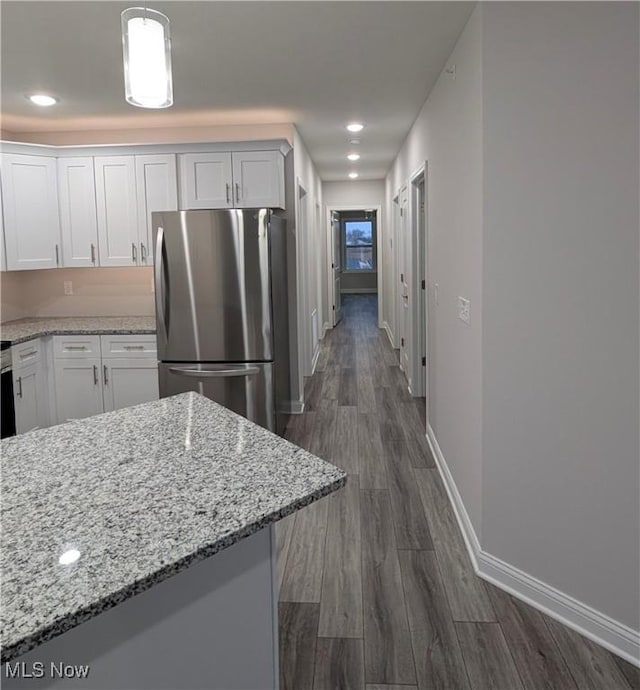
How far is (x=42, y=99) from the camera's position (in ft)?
12.7

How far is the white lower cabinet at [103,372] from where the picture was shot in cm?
432

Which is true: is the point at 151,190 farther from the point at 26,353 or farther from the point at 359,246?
the point at 359,246

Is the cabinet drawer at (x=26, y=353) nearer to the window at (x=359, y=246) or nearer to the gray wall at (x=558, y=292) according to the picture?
the gray wall at (x=558, y=292)

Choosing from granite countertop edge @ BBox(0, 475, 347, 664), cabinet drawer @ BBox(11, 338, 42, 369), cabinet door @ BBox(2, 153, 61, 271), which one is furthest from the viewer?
cabinet door @ BBox(2, 153, 61, 271)

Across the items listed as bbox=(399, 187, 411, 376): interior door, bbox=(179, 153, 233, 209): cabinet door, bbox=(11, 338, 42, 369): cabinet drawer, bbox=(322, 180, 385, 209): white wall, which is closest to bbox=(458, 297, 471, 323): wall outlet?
bbox=(179, 153, 233, 209): cabinet door

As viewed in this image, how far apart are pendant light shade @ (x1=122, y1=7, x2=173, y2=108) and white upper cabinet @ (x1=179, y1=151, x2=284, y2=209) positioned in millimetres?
2865

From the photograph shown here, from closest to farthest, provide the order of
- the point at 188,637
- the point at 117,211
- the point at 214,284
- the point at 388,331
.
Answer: the point at 188,637 → the point at 214,284 → the point at 117,211 → the point at 388,331

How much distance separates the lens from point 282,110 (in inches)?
170

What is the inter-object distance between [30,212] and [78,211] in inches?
13.7

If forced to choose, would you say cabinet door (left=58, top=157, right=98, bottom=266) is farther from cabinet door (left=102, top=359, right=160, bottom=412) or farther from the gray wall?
the gray wall

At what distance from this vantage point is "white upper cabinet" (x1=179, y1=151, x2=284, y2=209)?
14.4 feet

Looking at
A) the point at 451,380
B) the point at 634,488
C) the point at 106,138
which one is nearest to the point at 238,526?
the point at 634,488

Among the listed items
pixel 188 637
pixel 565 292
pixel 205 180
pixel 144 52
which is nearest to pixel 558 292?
pixel 565 292

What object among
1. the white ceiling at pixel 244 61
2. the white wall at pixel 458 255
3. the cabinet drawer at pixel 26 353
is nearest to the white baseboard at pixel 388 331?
the white ceiling at pixel 244 61
